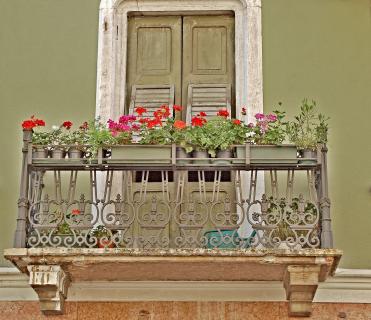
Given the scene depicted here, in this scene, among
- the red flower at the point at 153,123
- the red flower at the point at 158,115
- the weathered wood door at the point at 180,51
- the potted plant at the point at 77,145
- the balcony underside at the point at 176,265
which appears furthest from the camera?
the weathered wood door at the point at 180,51

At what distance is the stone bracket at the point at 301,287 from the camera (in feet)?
27.9

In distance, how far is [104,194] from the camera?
354 inches

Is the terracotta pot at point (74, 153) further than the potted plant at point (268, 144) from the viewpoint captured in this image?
Yes

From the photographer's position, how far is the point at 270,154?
8.71m

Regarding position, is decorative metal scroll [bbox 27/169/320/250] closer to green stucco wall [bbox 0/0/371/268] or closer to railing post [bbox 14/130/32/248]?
railing post [bbox 14/130/32/248]

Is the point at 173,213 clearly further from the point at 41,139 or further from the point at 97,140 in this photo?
the point at 41,139

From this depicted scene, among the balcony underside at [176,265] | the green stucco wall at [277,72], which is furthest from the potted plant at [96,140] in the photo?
the green stucco wall at [277,72]

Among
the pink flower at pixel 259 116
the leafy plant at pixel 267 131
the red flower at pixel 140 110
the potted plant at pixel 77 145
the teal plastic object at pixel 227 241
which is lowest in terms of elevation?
the teal plastic object at pixel 227 241

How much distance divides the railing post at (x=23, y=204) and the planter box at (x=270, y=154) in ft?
6.09

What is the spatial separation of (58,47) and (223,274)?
122 inches

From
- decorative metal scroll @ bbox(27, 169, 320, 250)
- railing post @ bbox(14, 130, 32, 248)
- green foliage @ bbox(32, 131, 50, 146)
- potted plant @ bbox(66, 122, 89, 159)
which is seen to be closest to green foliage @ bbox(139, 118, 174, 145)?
decorative metal scroll @ bbox(27, 169, 320, 250)

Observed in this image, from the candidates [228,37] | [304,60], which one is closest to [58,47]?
[228,37]

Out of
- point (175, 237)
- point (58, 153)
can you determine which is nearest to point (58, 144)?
point (58, 153)

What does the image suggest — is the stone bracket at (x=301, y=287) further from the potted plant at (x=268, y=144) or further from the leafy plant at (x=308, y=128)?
the leafy plant at (x=308, y=128)
